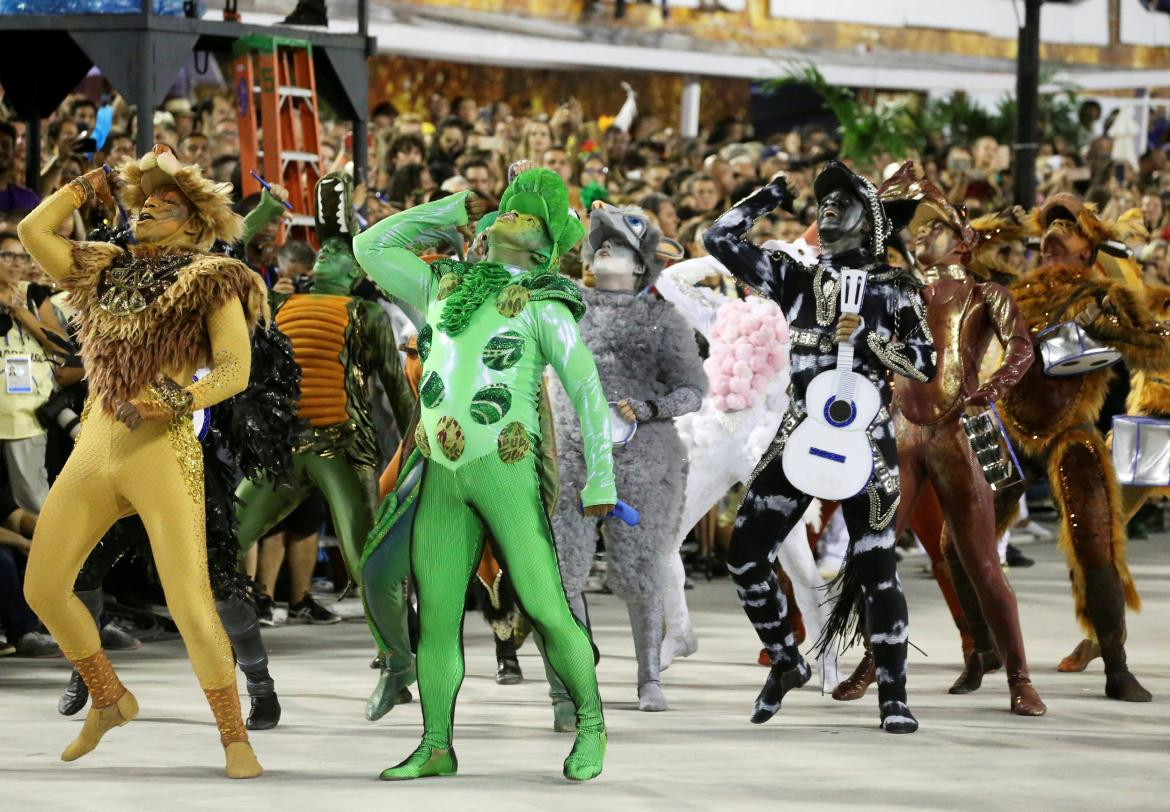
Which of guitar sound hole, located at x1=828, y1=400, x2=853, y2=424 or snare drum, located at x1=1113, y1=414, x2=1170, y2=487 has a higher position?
guitar sound hole, located at x1=828, y1=400, x2=853, y2=424

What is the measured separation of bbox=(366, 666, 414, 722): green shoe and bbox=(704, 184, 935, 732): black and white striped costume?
1.21 metres

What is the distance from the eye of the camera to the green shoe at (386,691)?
741 cm

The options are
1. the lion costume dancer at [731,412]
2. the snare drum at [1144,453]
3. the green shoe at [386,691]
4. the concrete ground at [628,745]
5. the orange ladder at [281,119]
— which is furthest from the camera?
the orange ladder at [281,119]

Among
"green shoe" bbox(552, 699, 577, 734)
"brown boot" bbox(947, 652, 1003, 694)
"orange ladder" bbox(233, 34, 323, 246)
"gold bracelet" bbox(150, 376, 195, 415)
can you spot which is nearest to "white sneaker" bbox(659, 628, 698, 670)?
"brown boot" bbox(947, 652, 1003, 694)

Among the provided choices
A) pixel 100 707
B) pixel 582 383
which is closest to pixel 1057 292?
pixel 582 383

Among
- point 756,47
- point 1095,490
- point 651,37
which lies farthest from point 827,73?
point 1095,490

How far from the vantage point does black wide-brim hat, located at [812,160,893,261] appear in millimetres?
7398

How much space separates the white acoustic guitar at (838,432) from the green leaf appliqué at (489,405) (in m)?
1.32

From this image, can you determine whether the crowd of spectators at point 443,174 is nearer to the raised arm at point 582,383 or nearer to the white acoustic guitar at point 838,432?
the white acoustic guitar at point 838,432

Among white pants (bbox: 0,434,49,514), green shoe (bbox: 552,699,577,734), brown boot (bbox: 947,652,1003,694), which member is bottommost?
brown boot (bbox: 947,652,1003,694)

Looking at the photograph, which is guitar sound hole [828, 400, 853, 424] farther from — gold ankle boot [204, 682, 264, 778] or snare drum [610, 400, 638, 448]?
gold ankle boot [204, 682, 264, 778]

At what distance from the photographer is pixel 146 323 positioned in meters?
6.45

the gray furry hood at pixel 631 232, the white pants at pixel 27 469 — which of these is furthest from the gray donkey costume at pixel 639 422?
the white pants at pixel 27 469

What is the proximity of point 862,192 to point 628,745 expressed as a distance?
2.07 m
